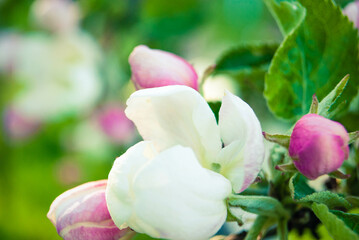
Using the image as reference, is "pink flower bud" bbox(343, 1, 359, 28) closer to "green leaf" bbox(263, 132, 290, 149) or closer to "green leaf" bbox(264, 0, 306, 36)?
"green leaf" bbox(264, 0, 306, 36)

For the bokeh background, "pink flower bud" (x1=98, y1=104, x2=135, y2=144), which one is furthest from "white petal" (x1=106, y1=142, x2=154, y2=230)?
"pink flower bud" (x1=98, y1=104, x2=135, y2=144)

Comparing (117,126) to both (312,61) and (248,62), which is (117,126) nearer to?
(248,62)

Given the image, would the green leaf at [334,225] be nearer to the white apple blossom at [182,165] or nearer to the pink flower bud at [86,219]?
the white apple blossom at [182,165]

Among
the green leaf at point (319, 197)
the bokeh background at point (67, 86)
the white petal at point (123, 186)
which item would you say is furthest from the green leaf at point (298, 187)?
the bokeh background at point (67, 86)

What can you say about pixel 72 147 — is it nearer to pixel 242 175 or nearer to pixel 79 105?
pixel 79 105

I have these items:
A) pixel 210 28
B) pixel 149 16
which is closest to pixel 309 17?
pixel 149 16
